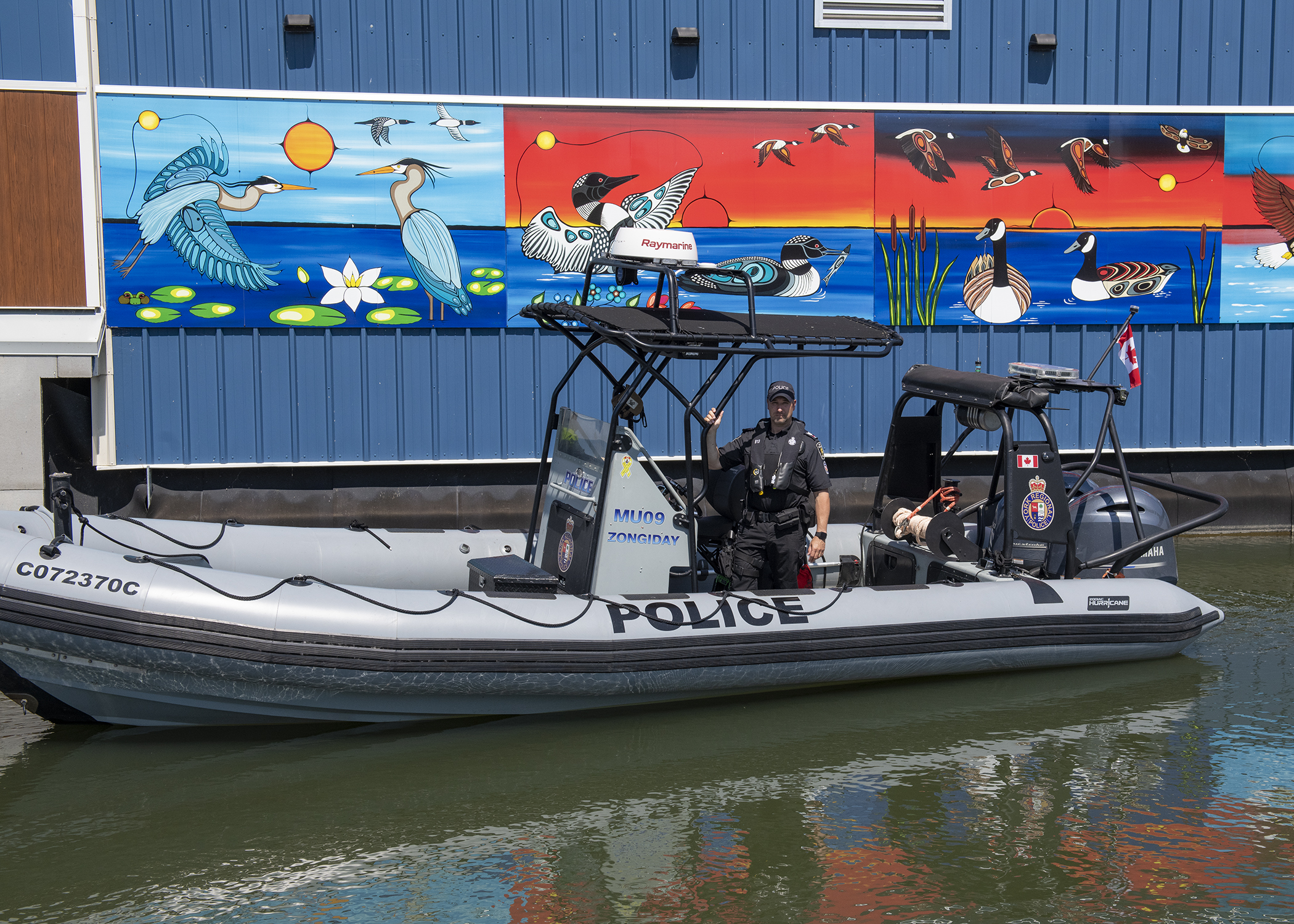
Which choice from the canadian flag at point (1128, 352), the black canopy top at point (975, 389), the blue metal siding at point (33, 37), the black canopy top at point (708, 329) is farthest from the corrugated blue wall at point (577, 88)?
the black canopy top at point (708, 329)

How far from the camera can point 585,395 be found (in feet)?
32.4

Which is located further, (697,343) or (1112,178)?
(1112,178)

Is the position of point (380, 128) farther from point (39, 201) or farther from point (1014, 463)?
point (1014, 463)

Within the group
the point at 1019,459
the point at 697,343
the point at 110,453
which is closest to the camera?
the point at 697,343

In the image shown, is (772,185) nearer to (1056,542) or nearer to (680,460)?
(680,460)

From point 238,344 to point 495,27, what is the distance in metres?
3.42

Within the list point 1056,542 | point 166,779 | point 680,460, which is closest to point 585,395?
point 680,460

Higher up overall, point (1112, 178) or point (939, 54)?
point (939, 54)

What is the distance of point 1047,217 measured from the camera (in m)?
10.1

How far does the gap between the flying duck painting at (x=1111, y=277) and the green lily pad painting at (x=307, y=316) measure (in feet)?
21.4

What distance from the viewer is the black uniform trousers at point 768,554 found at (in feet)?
20.3

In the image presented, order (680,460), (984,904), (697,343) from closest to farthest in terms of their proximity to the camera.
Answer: (984,904) → (697,343) → (680,460)

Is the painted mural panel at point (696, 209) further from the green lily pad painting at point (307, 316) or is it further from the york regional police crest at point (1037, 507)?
the york regional police crest at point (1037, 507)

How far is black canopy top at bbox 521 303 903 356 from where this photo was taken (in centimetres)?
567
